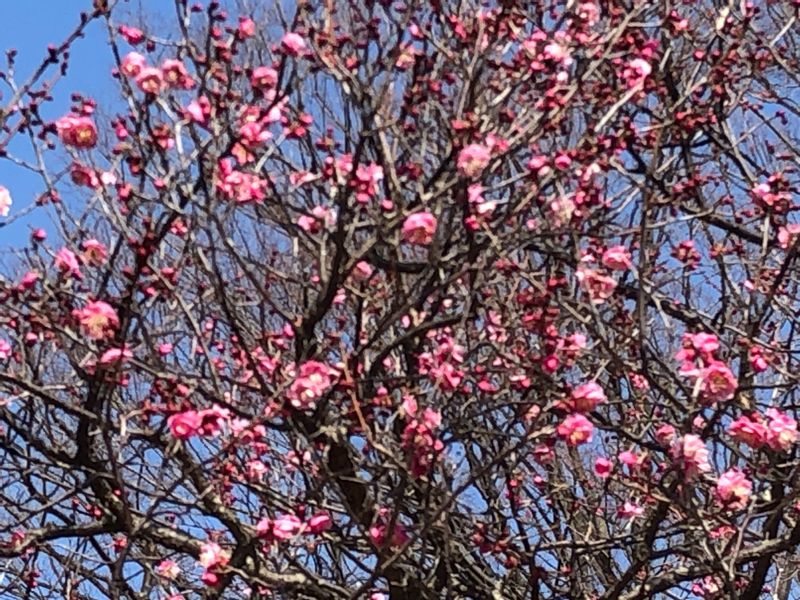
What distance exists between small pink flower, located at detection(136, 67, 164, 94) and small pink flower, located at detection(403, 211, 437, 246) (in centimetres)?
85

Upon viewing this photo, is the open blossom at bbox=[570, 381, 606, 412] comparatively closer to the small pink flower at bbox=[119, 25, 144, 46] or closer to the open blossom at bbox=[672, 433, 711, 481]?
the open blossom at bbox=[672, 433, 711, 481]

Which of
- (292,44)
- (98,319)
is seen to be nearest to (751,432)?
(292,44)

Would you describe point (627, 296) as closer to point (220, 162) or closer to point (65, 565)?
point (220, 162)

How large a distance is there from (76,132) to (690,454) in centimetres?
203

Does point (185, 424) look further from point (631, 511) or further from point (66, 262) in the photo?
point (631, 511)

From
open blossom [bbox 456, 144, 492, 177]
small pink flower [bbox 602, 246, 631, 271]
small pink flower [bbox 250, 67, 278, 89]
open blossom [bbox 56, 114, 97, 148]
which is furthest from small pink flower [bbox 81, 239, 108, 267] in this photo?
small pink flower [bbox 602, 246, 631, 271]

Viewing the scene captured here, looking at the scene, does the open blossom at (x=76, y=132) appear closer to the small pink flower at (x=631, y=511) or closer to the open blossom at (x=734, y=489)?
the open blossom at (x=734, y=489)

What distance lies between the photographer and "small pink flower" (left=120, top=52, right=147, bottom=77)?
132 inches

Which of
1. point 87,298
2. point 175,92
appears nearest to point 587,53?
point 175,92

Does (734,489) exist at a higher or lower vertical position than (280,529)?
higher

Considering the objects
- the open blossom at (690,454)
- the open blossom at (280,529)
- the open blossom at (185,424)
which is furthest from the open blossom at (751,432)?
the open blossom at (185,424)

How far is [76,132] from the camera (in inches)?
133

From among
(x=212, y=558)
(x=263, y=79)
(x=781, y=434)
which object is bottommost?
(x=212, y=558)

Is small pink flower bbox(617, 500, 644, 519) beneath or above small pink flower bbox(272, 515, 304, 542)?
above
